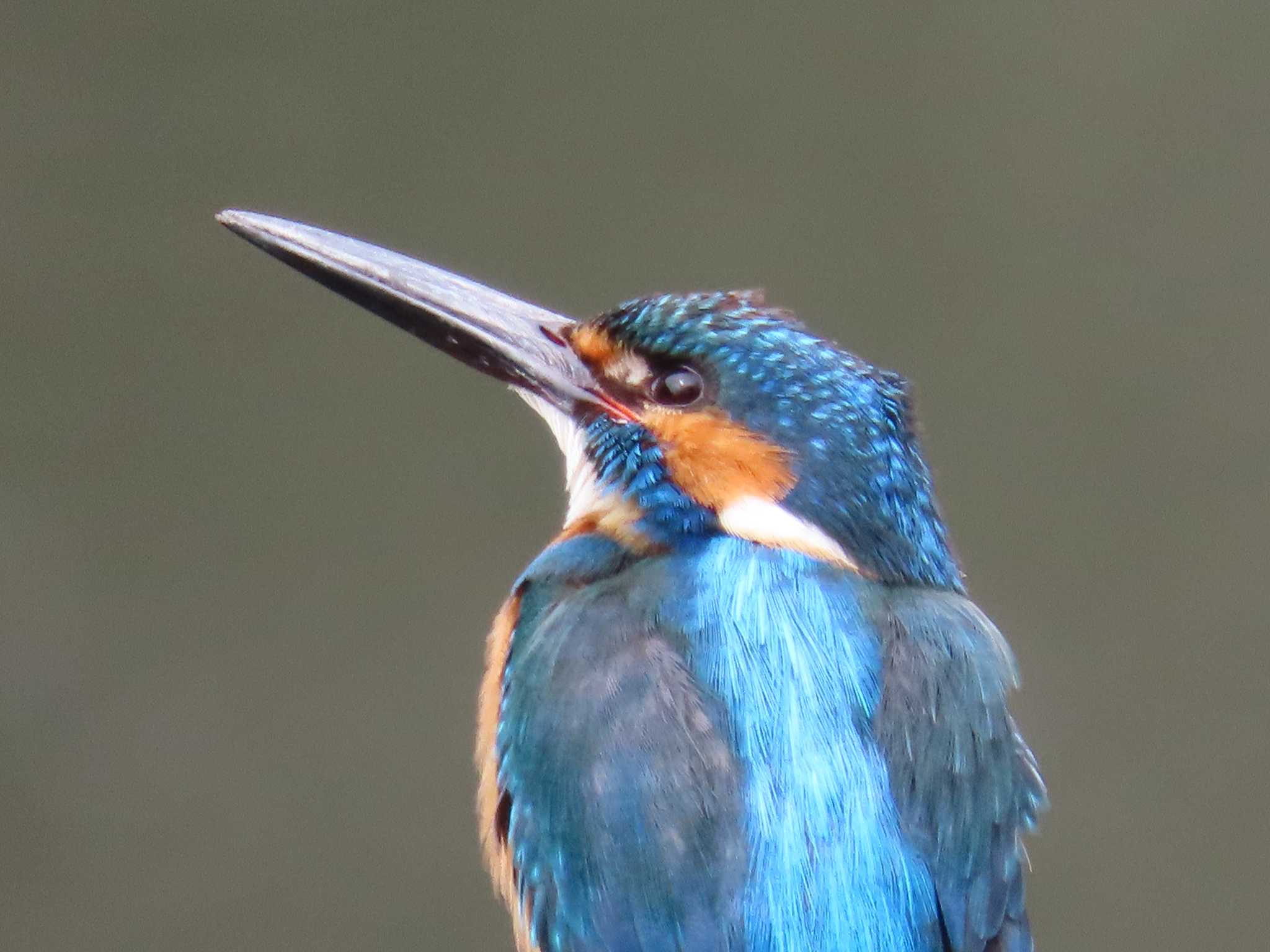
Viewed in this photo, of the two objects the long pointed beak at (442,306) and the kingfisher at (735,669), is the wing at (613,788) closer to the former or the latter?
the kingfisher at (735,669)

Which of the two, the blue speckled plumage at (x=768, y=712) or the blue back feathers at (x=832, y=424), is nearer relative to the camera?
the blue speckled plumage at (x=768, y=712)

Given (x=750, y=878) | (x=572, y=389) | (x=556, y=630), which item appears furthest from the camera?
(x=572, y=389)

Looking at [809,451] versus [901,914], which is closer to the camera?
[901,914]

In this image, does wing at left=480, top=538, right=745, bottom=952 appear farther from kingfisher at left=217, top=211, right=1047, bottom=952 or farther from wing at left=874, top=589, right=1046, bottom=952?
wing at left=874, top=589, right=1046, bottom=952

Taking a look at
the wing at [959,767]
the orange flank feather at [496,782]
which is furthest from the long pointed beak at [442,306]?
the wing at [959,767]

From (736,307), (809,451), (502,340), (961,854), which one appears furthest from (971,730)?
(502,340)

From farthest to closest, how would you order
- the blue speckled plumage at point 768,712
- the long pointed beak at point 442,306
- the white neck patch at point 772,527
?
the long pointed beak at point 442,306
the white neck patch at point 772,527
the blue speckled plumage at point 768,712

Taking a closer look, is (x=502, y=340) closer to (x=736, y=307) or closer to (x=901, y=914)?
(x=736, y=307)
